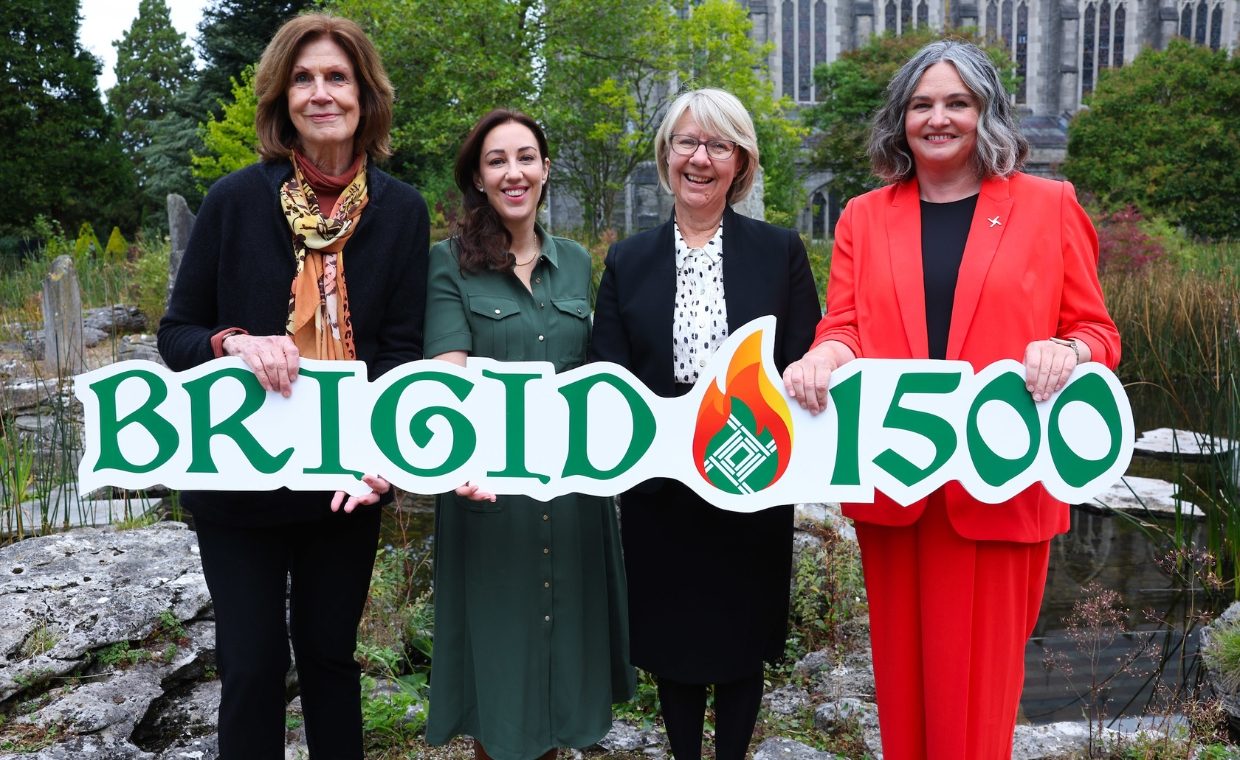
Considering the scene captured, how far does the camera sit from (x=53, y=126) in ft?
73.1

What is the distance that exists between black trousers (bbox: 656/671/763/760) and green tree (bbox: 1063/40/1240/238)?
77.9 ft

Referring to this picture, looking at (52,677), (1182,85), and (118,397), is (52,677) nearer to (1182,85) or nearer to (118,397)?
(118,397)

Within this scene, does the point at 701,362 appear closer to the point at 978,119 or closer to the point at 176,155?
the point at 978,119

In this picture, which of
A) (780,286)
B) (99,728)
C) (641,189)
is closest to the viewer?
(780,286)

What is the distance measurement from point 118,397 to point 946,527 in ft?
6.43

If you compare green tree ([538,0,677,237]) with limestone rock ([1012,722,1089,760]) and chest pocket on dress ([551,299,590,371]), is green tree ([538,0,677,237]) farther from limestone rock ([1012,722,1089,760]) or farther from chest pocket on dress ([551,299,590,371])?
limestone rock ([1012,722,1089,760])

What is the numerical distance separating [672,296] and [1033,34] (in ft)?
133

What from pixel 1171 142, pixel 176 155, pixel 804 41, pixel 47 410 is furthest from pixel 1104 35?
pixel 47 410

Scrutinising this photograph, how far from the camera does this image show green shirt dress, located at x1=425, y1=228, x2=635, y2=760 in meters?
2.39

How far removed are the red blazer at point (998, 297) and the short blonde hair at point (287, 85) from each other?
122 centimetres

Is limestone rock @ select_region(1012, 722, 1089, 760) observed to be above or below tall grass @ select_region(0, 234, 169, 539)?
below

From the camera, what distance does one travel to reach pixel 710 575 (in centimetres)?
237

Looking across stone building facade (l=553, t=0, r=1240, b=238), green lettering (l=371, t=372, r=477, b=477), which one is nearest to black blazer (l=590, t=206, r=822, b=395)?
green lettering (l=371, t=372, r=477, b=477)

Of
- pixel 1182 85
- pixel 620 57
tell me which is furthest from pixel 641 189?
pixel 1182 85
